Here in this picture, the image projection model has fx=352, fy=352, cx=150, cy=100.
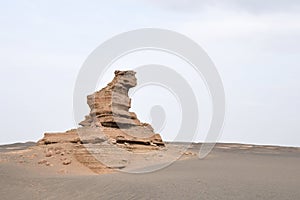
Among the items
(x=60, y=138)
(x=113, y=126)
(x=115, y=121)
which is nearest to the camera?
(x=60, y=138)

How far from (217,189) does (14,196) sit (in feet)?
22.3

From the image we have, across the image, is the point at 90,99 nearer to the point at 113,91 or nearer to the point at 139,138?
the point at 113,91

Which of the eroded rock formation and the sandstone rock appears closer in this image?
the eroded rock formation

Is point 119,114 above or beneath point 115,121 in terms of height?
above

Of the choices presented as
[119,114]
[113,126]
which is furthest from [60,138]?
[119,114]

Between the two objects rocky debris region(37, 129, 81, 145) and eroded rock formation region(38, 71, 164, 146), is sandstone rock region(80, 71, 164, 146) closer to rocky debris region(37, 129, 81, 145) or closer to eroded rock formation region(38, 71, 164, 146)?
eroded rock formation region(38, 71, 164, 146)

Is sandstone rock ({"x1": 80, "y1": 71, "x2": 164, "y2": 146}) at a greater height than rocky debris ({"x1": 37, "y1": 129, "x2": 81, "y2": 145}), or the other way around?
sandstone rock ({"x1": 80, "y1": 71, "x2": 164, "y2": 146})

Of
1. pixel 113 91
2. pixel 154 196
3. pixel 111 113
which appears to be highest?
pixel 113 91

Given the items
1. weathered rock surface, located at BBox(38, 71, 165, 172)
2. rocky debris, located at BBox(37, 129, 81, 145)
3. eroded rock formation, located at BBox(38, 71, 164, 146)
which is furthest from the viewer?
eroded rock formation, located at BBox(38, 71, 164, 146)

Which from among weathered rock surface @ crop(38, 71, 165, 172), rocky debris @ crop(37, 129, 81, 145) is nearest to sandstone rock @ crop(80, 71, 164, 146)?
weathered rock surface @ crop(38, 71, 165, 172)

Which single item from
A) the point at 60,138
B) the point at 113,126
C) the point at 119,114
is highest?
the point at 119,114

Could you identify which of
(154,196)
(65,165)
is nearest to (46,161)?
(65,165)

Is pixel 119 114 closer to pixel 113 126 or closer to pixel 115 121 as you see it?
pixel 115 121

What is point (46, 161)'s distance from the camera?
2069cm
